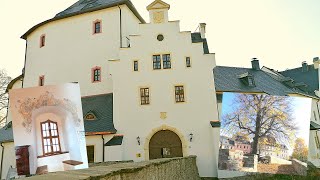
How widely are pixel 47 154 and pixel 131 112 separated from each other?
1347 cm

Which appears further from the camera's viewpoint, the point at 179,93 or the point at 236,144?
the point at 179,93

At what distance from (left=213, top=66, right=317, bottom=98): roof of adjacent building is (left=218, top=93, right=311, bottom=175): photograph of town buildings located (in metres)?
16.1

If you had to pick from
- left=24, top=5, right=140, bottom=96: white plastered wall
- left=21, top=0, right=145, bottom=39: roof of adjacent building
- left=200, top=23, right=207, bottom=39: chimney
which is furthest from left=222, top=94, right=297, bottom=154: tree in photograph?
left=200, top=23, right=207, bottom=39: chimney

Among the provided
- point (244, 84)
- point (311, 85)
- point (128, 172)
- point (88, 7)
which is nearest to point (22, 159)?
point (128, 172)

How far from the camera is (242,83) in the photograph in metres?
28.0

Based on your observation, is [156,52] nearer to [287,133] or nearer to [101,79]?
[101,79]

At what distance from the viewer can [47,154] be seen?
7176 mm

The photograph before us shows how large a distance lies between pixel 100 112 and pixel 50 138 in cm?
1507

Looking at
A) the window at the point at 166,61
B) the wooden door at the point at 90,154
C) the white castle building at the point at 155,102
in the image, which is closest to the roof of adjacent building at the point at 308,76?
the white castle building at the point at 155,102

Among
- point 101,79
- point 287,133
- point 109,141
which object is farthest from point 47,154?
point 101,79

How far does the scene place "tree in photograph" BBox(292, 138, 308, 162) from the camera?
716cm

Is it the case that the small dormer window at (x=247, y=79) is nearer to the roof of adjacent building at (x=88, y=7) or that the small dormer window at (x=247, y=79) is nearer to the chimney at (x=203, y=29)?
the chimney at (x=203, y=29)

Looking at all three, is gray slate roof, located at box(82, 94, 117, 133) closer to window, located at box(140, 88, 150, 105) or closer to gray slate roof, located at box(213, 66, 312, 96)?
window, located at box(140, 88, 150, 105)

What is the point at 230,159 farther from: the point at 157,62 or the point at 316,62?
the point at 316,62
